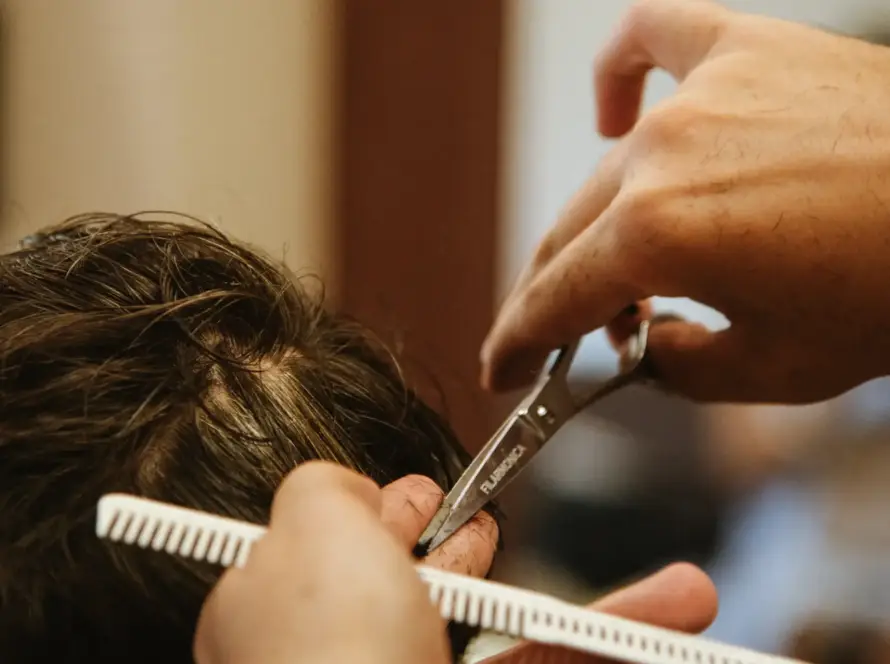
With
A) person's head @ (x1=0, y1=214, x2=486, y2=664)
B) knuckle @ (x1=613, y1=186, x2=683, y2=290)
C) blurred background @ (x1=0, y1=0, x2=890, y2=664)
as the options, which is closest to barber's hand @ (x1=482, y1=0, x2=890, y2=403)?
knuckle @ (x1=613, y1=186, x2=683, y2=290)

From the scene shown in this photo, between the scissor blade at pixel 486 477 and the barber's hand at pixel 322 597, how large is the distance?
0.39 ft

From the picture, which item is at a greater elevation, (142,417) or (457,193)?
(142,417)

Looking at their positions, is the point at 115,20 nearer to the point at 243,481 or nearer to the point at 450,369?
the point at 450,369

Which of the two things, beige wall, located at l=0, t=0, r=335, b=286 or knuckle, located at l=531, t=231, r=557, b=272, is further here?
beige wall, located at l=0, t=0, r=335, b=286

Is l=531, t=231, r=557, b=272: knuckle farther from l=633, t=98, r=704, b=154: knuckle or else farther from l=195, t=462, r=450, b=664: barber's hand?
l=195, t=462, r=450, b=664: barber's hand

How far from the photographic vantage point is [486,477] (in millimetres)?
429

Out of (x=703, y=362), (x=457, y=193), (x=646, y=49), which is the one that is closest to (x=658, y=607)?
(x=703, y=362)

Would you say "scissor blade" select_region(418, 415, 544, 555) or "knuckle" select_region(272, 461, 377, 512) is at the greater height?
"knuckle" select_region(272, 461, 377, 512)

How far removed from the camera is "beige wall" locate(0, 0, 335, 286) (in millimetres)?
1023

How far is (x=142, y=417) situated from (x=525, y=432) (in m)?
0.19

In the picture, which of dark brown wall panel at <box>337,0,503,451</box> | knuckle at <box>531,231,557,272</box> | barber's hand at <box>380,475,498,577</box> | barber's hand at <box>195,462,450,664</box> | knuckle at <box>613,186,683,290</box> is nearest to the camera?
barber's hand at <box>195,462,450,664</box>

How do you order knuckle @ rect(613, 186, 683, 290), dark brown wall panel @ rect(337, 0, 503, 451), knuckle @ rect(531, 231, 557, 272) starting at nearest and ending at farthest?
1. knuckle @ rect(613, 186, 683, 290)
2. knuckle @ rect(531, 231, 557, 272)
3. dark brown wall panel @ rect(337, 0, 503, 451)

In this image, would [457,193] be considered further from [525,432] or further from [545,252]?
[525,432]

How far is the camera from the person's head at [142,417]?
0.36 m
